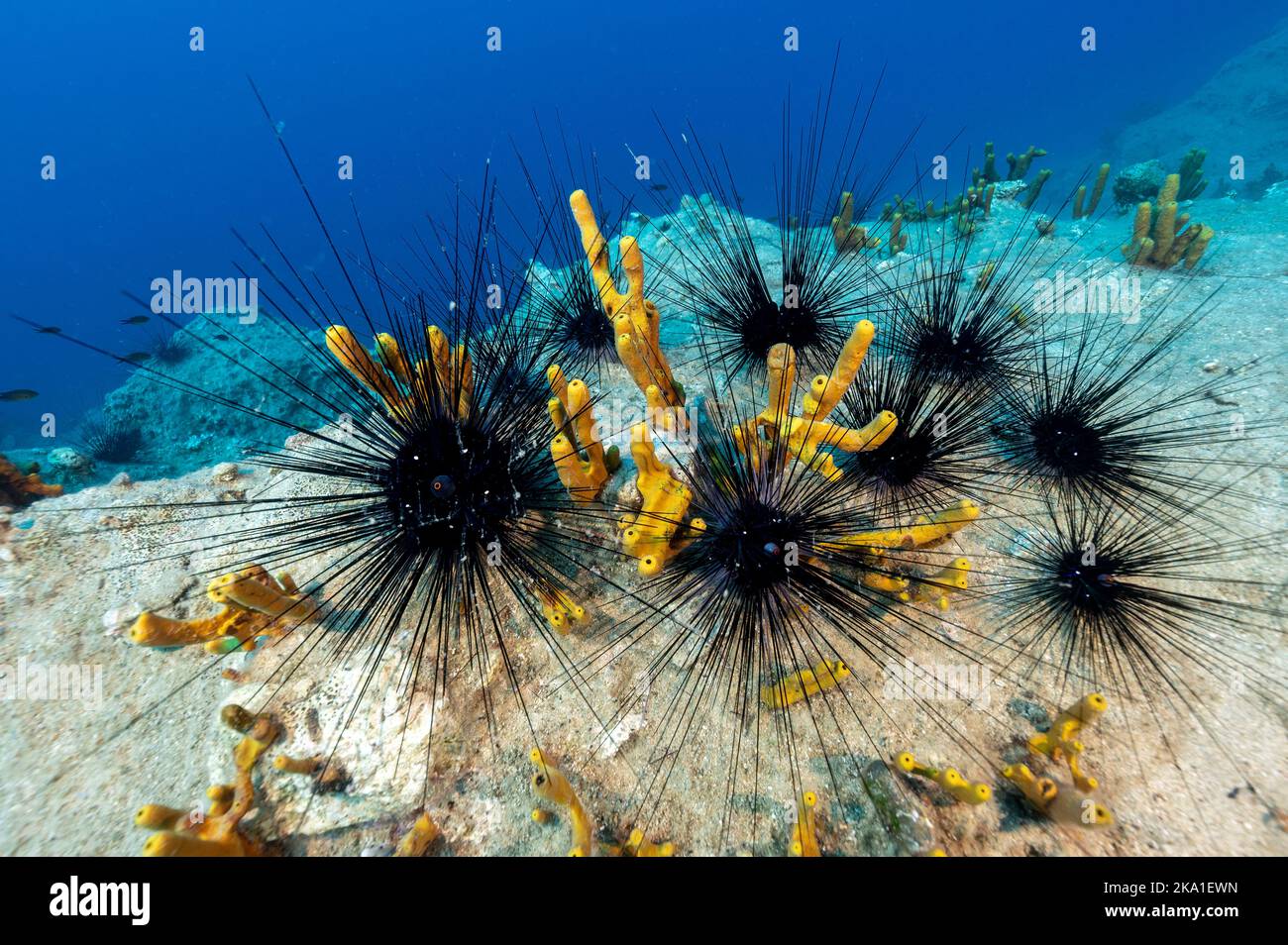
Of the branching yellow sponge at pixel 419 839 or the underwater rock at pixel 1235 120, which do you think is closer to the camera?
the branching yellow sponge at pixel 419 839

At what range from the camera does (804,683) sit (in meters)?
2.73

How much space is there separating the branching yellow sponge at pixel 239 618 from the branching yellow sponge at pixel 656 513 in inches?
68.7

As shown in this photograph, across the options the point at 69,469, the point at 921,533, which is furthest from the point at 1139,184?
the point at 69,469

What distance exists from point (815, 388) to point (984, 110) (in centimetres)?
9137

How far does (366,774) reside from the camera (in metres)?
2.61

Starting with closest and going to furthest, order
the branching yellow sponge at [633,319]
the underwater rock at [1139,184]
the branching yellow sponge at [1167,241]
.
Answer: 1. the branching yellow sponge at [633,319]
2. the branching yellow sponge at [1167,241]
3. the underwater rock at [1139,184]

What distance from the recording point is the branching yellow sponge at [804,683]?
8.92 feet

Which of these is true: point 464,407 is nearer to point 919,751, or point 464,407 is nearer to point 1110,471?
point 919,751

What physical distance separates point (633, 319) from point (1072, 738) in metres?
3.33

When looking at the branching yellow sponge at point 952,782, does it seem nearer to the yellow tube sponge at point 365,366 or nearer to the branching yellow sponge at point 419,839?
the branching yellow sponge at point 419,839

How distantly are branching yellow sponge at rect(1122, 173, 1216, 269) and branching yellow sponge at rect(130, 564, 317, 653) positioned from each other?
994cm

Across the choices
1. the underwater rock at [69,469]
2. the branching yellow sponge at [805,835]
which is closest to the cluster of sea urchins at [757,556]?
the branching yellow sponge at [805,835]

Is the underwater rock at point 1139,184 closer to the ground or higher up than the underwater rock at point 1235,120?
closer to the ground
